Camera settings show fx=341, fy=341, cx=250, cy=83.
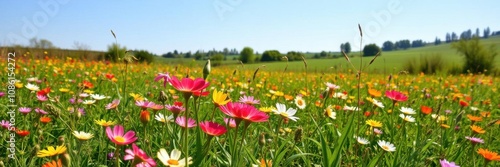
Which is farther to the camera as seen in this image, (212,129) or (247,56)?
(247,56)

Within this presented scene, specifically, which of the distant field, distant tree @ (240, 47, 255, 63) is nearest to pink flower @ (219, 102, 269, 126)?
the distant field

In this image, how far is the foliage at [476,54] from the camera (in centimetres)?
1882

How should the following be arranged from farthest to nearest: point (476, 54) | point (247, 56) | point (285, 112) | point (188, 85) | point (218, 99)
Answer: point (247, 56)
point (476, 54)
point (285, 112)
point (218, 99)
point (188, 85)

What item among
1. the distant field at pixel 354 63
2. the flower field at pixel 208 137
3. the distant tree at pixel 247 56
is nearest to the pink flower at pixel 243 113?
the flower field at pixel 208 137

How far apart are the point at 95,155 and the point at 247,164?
63 cm

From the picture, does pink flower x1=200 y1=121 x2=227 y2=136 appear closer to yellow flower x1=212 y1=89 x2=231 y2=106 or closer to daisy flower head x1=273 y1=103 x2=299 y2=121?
yellow flower x1=212 y1=89 x2=231 y2=106

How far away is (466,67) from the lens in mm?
18656

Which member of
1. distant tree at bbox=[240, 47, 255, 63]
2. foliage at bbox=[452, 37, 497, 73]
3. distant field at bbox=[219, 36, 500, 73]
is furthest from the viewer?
distant tree at bbox=[240, 47, 255, 63]

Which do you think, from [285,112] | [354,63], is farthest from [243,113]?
[354,63]

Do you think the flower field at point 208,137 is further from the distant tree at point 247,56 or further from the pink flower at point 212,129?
the distant tree at point 247,56

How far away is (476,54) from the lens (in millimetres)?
19453

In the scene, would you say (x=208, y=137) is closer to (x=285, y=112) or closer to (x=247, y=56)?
(x=285, y=112)

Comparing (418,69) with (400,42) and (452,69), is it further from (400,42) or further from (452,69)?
(400,42)

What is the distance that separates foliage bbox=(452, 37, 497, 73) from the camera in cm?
1882
